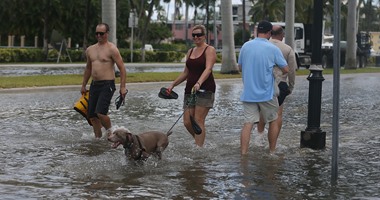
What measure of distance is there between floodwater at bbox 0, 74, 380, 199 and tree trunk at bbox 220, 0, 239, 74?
14118mm

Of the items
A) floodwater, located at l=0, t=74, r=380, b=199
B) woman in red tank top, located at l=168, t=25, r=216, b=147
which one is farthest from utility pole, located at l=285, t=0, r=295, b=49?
woman in red tank top, located at l=168, t=25, r=216, b=147

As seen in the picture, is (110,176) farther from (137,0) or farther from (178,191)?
(137,0)

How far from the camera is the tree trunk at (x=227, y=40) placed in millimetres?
28938

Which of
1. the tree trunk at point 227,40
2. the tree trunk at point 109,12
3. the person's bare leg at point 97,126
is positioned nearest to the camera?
the person's bare leg at point 97,126

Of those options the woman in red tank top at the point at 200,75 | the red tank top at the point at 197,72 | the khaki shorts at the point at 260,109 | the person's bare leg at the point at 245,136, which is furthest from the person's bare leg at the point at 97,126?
the khaki shorts at the point at 260,109

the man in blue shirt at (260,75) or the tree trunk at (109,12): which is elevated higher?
the tree trunk at (109,12)

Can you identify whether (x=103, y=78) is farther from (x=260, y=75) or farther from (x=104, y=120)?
(x=260, y=75)

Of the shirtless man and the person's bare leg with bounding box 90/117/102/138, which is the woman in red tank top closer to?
the shirtless man

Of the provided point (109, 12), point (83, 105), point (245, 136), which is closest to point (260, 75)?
point (245, 136)

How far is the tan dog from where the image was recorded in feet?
26.2

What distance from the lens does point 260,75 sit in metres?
9.20

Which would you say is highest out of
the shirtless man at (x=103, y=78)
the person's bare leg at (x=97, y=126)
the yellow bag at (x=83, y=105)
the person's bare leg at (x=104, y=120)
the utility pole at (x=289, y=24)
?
the utility pole at (x=289, y=24)

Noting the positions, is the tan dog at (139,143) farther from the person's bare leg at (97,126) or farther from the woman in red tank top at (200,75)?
the person's bare leg at (97,126)

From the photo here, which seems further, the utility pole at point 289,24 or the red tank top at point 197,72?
the utility pole at point 289,24
